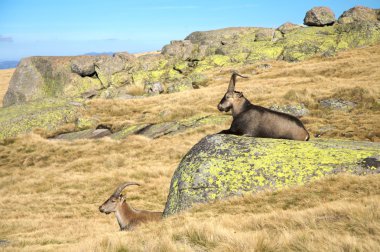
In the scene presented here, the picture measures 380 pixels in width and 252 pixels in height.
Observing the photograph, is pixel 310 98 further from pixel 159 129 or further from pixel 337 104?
pixel 159 129

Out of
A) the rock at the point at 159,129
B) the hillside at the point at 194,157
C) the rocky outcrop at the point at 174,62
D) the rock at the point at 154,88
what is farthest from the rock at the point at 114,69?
the rock at the point at 159,129

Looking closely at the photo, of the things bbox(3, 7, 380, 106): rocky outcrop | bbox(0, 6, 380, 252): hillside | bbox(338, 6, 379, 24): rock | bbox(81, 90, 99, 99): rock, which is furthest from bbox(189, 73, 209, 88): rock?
bbox(338, 6, 379, 24): rock

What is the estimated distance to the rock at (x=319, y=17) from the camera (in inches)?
3413

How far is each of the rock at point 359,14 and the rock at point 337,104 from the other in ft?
225

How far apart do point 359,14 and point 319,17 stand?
1639cm

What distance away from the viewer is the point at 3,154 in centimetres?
3222

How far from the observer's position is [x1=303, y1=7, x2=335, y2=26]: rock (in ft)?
284

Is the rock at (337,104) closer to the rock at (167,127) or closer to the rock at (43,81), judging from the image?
the rock at (167,127)

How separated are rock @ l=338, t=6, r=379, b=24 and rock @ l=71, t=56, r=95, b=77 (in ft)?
211

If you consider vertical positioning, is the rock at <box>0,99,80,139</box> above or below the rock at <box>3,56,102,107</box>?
below

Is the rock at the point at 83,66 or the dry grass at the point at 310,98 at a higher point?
the rock at the point at 83,66

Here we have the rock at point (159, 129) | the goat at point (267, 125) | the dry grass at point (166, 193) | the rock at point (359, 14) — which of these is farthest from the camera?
the rock at point (359, 14)

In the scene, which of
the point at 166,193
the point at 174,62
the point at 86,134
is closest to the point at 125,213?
the point at 166,193

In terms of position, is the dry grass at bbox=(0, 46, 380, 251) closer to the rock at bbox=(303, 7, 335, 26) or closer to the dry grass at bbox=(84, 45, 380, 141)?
the dry grass at bbox=(84, 45, 380, 141)
